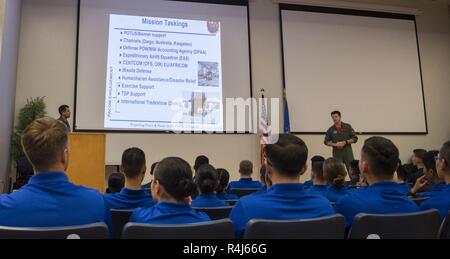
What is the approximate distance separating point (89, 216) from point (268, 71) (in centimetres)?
635

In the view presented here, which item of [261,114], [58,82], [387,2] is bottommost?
[261,114]

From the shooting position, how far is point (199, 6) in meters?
7.23

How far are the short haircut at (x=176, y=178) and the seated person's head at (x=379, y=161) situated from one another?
36.3 inches

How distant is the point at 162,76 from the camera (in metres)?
6.72

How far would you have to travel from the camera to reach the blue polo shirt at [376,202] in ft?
5.79

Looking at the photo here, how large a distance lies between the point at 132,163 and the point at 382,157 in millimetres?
1371

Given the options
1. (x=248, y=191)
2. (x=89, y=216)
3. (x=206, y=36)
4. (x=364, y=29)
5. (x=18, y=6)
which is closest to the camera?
(x=89, y=216)

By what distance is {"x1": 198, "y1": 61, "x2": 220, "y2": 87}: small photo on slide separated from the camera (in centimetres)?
696

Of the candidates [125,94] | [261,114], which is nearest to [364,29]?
[261,114]

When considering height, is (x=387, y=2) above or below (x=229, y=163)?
above

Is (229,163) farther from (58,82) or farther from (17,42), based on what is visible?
(17,42)

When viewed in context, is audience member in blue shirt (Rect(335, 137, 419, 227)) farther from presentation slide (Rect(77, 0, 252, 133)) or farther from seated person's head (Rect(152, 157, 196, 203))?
presentation slide (Rect(77, 0, 252, 133))

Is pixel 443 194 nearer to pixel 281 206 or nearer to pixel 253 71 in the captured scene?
pixel 281 206

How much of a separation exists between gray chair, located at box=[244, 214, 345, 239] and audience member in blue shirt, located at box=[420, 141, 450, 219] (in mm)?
870
